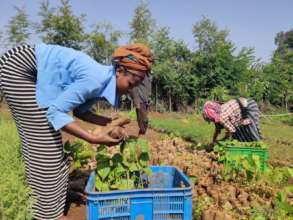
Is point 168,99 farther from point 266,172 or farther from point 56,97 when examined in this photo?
point 56,97

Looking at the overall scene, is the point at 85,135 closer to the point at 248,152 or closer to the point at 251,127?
the point at 248,152

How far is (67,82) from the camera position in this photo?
7.20 ft

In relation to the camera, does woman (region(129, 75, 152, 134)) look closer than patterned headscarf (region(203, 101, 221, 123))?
No

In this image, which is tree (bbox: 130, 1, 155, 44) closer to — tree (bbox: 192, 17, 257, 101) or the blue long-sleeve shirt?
tree (bbox: 192, 17, 257, 101)

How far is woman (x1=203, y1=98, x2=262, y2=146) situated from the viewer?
4.50m

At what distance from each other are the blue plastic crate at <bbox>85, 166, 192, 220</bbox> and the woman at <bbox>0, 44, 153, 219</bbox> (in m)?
0.34

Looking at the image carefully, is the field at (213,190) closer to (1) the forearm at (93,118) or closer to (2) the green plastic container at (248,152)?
(2) the green plastic container at (248,152)

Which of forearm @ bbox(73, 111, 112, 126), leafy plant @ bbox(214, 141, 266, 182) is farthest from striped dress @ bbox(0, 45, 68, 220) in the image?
leafy plant @ bbox(214, 141, 266, 182)

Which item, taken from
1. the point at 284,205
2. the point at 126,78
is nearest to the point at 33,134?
the point at 126,78

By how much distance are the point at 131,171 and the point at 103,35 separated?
1541 cm

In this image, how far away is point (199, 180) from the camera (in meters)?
3.47

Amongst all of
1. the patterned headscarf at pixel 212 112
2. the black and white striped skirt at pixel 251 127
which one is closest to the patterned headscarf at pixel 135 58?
the patterned headscarf at pixel 212 112

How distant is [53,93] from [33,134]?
0.33m

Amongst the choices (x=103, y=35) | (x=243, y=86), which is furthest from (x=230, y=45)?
(x=103, y=35)
